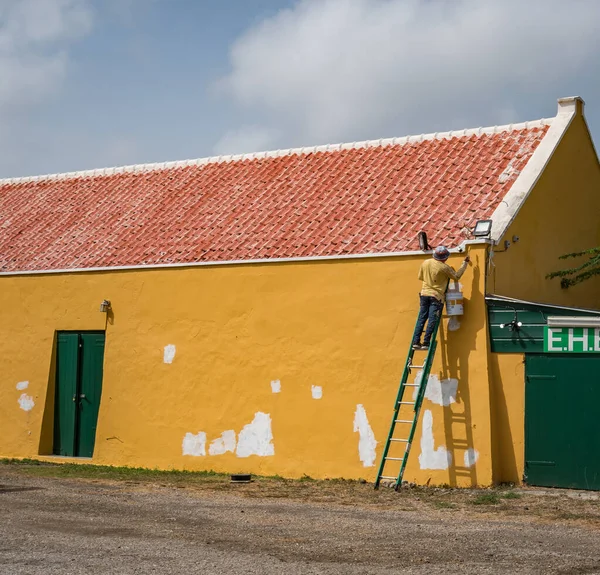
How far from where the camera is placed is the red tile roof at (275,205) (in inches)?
646

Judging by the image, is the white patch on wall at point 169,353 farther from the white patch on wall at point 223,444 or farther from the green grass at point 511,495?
the green grass at point 511,495

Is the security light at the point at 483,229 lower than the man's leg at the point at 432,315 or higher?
higher

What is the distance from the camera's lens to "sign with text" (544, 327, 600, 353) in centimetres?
1395

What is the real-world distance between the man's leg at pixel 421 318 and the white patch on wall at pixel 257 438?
3202 mm

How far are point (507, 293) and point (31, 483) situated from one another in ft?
26.3

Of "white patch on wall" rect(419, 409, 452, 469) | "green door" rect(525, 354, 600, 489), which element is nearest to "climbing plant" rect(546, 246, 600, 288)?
"green door" rect(525, 354, 600, 489)

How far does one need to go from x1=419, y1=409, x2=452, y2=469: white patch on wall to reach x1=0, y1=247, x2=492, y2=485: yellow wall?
0.29ft

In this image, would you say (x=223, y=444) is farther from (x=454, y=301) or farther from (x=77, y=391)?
(x=454, y=301)

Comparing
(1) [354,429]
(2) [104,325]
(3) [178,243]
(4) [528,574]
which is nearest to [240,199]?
(3) [178,243]

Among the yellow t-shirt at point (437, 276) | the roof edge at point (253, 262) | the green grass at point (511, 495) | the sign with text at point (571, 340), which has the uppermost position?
the roof edge at point (253, 262)

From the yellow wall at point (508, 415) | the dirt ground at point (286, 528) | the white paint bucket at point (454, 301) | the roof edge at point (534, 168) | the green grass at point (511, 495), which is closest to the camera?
the dirt ground at point (286, 528)

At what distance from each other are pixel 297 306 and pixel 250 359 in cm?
128

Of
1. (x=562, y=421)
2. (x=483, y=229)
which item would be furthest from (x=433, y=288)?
(x=562, y=421)

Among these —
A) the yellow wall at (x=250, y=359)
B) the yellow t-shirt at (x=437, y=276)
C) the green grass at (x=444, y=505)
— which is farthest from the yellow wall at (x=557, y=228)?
the green grass at (x=444, y=505)
